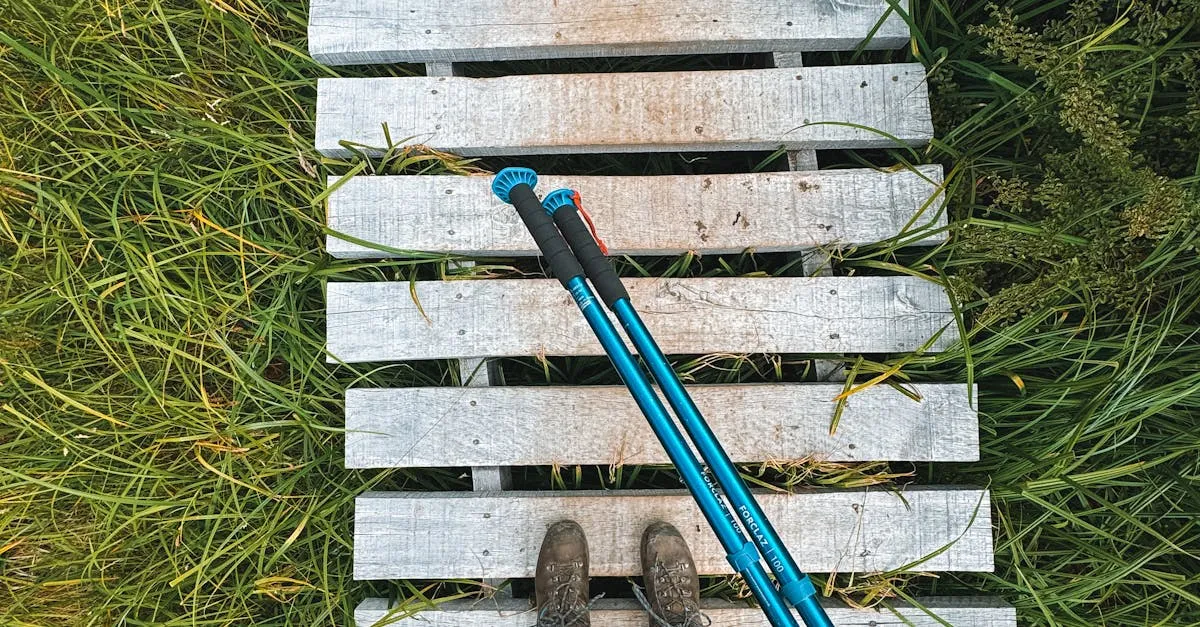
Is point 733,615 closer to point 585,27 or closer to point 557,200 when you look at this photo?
point 557,200

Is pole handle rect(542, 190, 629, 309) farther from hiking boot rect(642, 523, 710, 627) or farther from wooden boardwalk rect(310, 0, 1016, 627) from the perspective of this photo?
hiking boot rect(642, 523, 710, 627)

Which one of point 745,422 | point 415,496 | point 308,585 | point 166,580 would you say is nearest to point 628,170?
point 745,422

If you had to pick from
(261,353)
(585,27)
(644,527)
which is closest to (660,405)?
(644,527)

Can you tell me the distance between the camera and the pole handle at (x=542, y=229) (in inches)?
43.6

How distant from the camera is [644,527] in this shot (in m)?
1.59

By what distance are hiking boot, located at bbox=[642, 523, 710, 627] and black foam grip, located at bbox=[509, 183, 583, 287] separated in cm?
74

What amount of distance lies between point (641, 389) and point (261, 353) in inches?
44.6

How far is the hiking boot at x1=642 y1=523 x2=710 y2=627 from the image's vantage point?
1.48m

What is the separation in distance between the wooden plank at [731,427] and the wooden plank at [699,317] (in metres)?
0.11

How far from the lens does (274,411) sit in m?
1.74

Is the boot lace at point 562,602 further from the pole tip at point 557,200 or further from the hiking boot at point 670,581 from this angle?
the pole tip at point 557,200

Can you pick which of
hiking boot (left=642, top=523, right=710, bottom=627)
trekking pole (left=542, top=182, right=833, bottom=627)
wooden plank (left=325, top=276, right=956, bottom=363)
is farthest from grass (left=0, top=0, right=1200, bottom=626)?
trekking pole (left=542, top=182, right=833, bottom=627)

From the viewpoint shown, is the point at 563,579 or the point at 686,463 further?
the point at 563,579

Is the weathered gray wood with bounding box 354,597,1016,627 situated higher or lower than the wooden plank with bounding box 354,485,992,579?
lower
